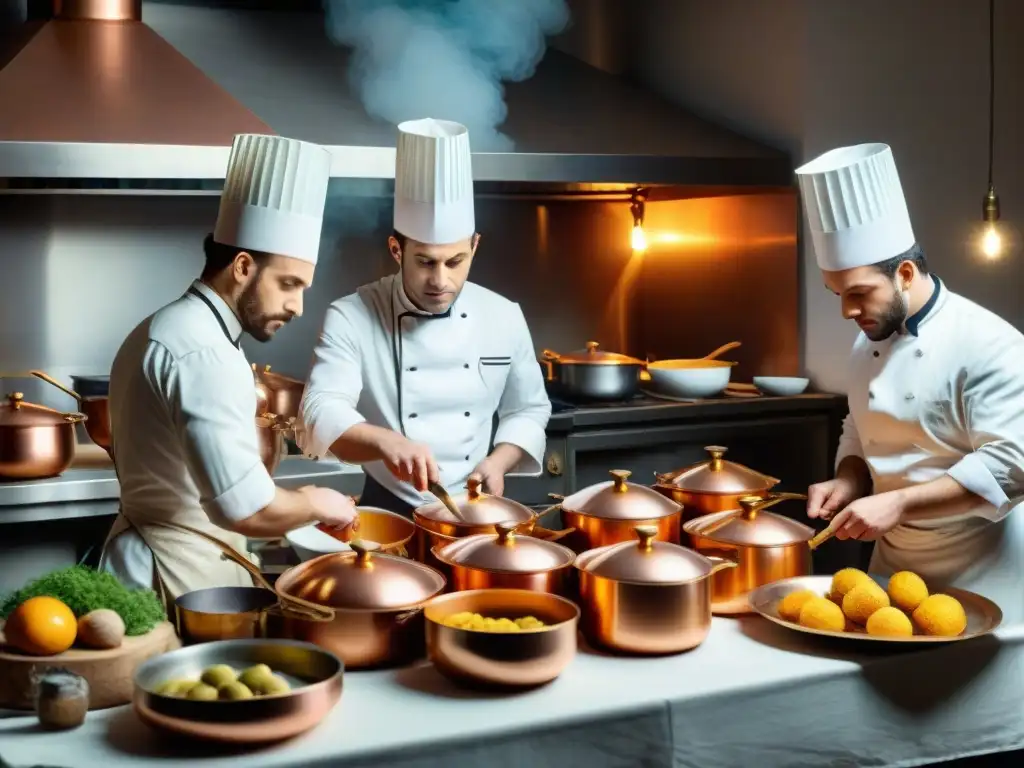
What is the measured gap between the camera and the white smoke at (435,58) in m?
4.27

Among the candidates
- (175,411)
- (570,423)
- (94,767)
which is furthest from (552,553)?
(570,423)

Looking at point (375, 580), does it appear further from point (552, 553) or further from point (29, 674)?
point (29, 674)

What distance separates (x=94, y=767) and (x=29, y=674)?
23 cm

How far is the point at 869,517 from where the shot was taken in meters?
2.18

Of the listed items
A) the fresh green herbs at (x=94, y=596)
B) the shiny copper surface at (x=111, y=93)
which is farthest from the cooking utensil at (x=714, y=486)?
the shiny copper surface at (x=111, y=93)

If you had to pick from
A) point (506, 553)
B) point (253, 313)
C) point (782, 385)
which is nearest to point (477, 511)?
point (506, 553)

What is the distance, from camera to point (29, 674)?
168 cm

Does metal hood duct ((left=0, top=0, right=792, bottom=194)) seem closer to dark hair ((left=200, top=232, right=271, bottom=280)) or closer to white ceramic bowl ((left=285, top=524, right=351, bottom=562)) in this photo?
dark hair ((left=200, top=232, right=271, bottom=280))

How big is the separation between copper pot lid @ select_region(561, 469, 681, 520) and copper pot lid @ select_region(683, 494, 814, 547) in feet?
0.21

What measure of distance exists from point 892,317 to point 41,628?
1.65 metres

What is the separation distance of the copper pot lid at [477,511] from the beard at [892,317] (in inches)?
31.2

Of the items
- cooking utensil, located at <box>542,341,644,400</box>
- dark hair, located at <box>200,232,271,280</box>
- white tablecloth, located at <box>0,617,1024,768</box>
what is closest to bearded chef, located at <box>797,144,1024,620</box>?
white tablecloth, located at <box>0,617,1024,768</box>

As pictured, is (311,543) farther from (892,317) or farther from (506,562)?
(892,317)

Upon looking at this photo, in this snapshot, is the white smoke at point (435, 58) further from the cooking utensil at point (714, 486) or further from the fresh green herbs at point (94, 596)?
the fresh green herbs at point (94, 596)
